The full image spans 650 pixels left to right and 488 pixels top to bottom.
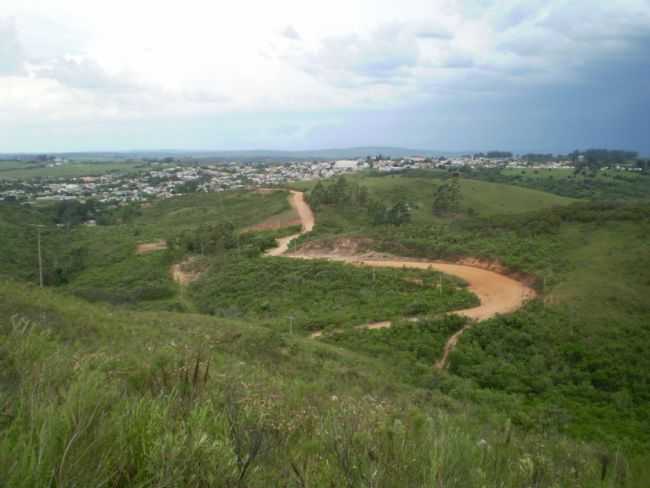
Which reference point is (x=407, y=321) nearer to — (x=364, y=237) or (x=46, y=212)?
(x=364, y=237)

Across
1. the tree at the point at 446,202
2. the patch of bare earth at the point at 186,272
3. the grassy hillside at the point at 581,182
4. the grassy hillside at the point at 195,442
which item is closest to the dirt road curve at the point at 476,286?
the patch of bare earth at the point at 186,272

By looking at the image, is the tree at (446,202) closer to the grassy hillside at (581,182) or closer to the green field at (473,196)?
the green field at (473,196)

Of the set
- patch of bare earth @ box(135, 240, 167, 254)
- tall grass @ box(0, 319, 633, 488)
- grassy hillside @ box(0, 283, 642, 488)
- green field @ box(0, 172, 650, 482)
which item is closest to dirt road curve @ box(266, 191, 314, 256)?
green field @ box(0, 172, 650, 482)

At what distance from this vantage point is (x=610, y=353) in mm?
11977

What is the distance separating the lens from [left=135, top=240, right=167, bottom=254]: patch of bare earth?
109ft

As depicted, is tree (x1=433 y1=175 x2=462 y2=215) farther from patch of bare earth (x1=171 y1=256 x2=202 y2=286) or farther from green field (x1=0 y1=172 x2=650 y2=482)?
patch of bare earth (x1=171 y1=256 x2=202 y2=286)

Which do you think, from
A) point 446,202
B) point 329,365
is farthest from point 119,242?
point 329,365

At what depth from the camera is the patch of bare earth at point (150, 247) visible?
109ft

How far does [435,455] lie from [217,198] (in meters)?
57.1

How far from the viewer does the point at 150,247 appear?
1353 inches

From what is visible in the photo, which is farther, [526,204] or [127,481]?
[526,204]

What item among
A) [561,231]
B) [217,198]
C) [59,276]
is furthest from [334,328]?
[217,198]

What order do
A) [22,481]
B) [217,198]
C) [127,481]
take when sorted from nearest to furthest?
1. [22,481]
2. [127,481]
3. [217,198]

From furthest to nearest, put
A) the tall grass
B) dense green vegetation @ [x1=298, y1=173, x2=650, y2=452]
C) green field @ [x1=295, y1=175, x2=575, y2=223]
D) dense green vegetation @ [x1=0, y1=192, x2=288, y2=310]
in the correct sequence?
green field @ [x1=295, y1=175, x2=575, y2=223] < dense green vegetation @ [x1=0, y1=192, x2=288, y2=310] < dense green vegetation @ [x1=298, y1=173, x2=650, y2=452] < the tall grass
